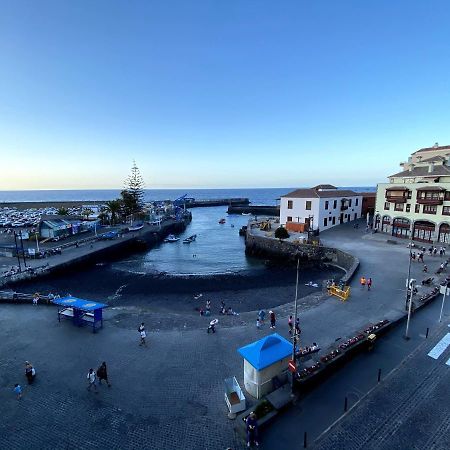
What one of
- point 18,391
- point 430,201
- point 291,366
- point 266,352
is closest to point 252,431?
point 266,352

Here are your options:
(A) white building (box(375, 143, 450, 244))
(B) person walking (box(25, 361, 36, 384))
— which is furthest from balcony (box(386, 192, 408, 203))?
(B) person walking (box(25, 361, 36, 384))

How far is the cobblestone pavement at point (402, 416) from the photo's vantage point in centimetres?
871

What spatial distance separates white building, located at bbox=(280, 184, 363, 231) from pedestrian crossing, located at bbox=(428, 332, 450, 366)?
3145 cm

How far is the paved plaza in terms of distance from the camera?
9.14 metres

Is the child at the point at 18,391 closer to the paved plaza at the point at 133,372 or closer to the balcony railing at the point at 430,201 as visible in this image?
the paved plaza at the point at 133,372

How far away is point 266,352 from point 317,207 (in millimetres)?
37223

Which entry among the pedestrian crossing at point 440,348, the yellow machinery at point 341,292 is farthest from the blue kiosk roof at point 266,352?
the yellow machinery at point 341,292

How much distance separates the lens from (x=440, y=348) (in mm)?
13617

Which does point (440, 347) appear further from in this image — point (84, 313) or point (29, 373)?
point (84, 313)

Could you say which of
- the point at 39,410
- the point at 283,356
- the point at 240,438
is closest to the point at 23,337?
the point at 39,410

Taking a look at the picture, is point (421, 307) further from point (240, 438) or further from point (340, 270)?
point (240, 438)

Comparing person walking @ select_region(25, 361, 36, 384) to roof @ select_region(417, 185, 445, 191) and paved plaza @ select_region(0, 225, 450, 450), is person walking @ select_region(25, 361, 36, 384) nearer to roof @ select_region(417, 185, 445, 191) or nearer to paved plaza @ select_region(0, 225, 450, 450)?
paved plaza @ select_region(0, 225, 450, 450)

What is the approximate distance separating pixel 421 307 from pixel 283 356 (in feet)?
42.2

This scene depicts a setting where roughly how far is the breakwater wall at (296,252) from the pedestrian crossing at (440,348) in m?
12.6
